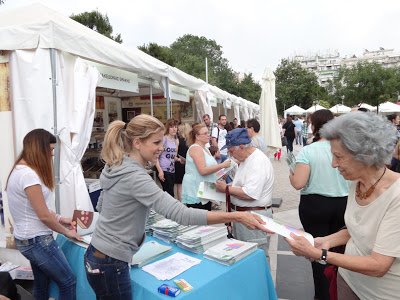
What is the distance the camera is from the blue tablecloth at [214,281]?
5.99 ft

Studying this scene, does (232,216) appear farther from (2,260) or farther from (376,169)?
(2,260)

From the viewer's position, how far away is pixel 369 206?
1.43 meters

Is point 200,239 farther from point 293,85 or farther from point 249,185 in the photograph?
point 293,85

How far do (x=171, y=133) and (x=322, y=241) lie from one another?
13.4ft

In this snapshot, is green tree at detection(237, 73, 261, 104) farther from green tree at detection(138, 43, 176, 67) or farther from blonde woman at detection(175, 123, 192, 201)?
blonde woman at detection(175, 123, 192, 201)

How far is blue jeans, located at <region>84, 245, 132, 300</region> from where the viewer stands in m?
1.65

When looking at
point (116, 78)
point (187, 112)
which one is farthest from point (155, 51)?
point (116, 78)

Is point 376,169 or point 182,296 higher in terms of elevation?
point 376,169

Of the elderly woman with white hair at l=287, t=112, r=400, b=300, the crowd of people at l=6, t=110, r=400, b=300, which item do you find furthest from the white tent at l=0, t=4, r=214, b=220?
the elderly woman with white hair at l=287, t=112, r=400, b=300

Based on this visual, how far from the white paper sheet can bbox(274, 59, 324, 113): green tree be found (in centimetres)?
4591

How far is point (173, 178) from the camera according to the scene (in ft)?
18.7

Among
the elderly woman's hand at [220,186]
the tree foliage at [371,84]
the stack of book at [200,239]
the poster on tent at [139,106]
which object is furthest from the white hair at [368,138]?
the tree foliage at [371,84]

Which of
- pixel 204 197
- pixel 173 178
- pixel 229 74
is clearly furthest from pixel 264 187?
pixel 229 74

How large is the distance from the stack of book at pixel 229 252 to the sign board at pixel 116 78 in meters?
2.97
